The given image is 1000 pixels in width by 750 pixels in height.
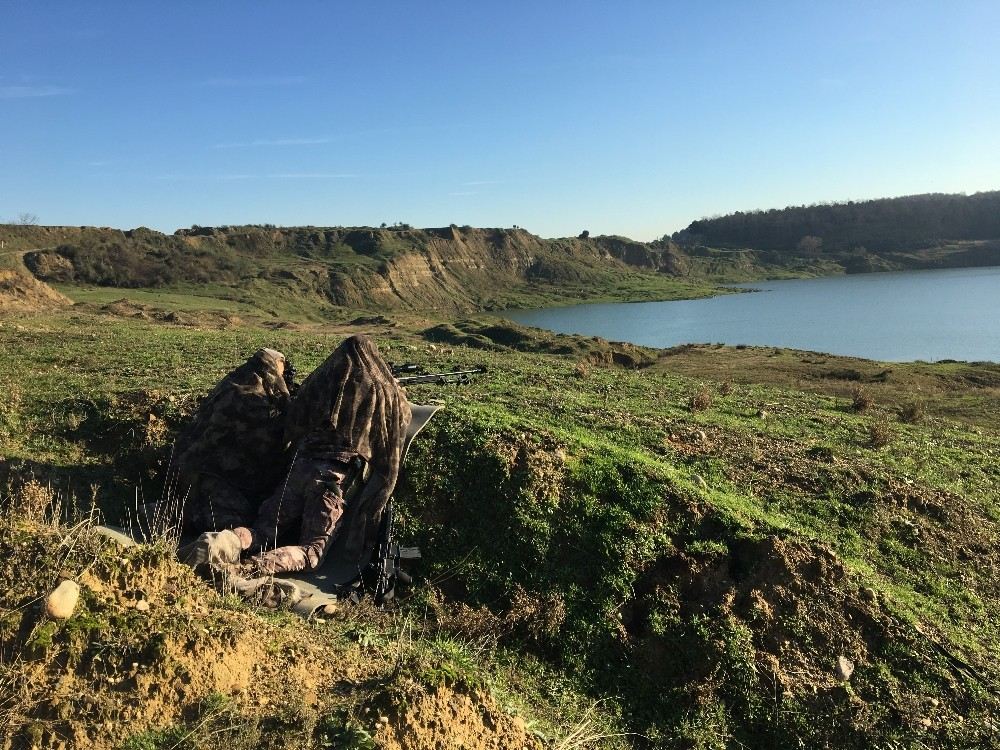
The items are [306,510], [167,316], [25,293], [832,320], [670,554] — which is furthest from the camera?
[832,320]

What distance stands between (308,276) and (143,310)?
137ft

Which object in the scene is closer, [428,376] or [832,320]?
[428,376]

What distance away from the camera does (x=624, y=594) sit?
561 centimetres

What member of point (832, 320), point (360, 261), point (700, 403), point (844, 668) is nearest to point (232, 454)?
point (844, 668)

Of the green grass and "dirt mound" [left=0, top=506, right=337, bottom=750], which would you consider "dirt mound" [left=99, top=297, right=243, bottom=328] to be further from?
"dirt mound" [left=0, top=506, right=337, bottom=750]

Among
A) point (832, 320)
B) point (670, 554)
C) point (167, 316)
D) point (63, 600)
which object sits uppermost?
point (167, 316)

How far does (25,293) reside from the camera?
2933 cm

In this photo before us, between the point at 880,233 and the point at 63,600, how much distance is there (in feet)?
544

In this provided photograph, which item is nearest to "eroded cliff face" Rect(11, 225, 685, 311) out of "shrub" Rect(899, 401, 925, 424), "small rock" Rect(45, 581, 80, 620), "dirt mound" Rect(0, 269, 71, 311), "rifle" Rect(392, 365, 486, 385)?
"dirt mound" Rect(0, 269, 71, 311)

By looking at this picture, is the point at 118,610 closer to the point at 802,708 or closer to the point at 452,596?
the point at 452,596

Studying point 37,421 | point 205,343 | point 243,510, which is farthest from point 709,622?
point 205,343

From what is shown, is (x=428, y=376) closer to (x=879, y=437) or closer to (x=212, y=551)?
(x=212, y=551)

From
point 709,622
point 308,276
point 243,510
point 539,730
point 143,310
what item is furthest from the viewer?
point 308,276

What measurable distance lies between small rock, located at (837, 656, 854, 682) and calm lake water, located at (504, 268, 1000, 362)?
3708cm
